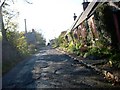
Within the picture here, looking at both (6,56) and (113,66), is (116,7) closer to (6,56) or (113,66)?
(113,66)

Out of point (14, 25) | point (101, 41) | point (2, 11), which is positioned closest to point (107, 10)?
point (101, 41)

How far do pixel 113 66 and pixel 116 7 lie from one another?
21.2 ft

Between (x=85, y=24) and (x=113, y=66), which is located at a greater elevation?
(x=85, y=24)

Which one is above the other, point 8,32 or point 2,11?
point 2,11

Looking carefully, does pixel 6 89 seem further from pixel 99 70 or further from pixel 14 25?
pixel 14 25

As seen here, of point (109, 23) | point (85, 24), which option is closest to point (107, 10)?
point (109, 23)

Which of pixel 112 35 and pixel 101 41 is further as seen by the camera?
Answer: pixel 101 41

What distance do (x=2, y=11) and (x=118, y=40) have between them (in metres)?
20.7

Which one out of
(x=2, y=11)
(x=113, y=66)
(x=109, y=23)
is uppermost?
(x=2, y=11)

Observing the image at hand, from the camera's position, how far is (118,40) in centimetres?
1986

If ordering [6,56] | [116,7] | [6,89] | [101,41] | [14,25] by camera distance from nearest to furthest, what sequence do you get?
[6,89], [116,7], [101,41], [6,56], [14,25]

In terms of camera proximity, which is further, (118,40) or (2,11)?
(2,11)

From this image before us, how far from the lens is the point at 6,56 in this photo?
28688 millimetres

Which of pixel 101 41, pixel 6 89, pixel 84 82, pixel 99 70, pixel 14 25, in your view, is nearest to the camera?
pixel 84 82
